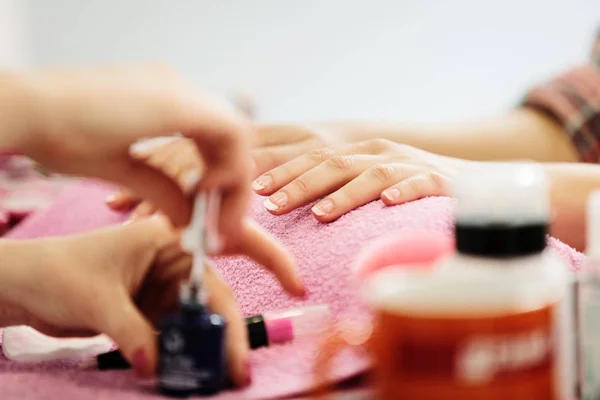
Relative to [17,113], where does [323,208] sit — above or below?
below

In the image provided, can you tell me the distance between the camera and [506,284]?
0.30 meters

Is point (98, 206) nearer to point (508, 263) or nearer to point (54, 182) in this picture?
point (54, 182)

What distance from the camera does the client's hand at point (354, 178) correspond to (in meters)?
0.59

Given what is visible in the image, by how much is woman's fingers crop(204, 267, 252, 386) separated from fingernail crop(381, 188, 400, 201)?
19 centimetres

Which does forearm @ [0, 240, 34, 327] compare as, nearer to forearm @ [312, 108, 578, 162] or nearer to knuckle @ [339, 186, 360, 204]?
knuckle @ [339, 186, 360, 204]

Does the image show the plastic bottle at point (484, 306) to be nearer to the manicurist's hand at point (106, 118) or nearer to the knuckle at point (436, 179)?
the manicurist's hand at point (106, 118)

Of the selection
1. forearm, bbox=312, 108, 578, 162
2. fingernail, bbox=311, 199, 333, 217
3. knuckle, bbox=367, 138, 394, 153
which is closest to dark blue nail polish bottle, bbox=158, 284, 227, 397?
fingernail, bbox=311, 199, 333, 217

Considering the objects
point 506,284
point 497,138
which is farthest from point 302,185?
point 497,138

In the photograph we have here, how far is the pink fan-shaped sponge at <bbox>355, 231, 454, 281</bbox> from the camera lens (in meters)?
0.35

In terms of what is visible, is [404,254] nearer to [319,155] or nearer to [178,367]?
[178,367]

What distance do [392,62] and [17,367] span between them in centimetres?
175

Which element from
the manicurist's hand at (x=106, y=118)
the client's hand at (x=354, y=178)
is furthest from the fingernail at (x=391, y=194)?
the manicurist's hand at (x=106, y=118)

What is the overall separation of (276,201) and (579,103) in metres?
0.76

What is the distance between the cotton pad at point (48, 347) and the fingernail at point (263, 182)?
0.22 m
